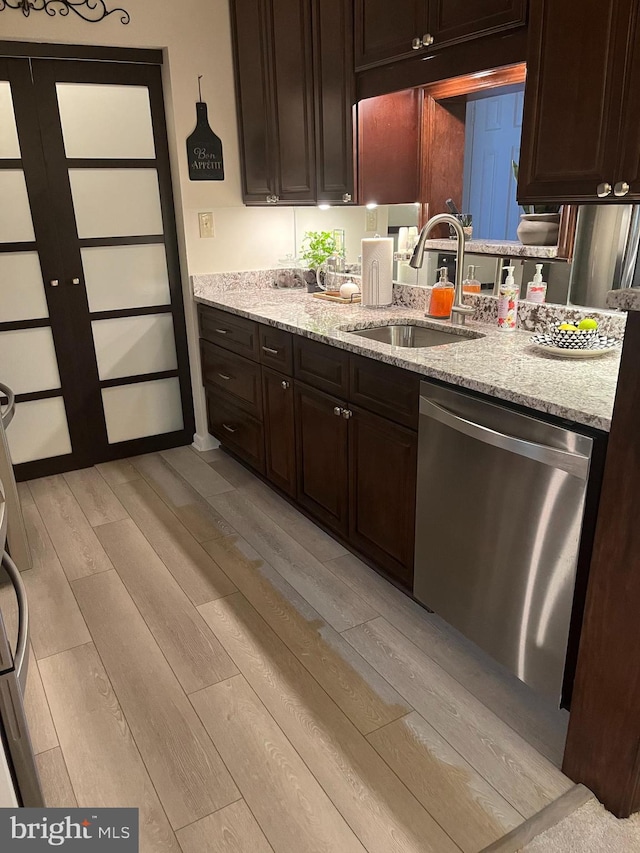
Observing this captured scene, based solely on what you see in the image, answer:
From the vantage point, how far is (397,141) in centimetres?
275

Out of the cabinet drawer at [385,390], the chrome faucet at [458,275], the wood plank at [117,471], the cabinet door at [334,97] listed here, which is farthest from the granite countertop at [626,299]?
the wood plank at [117,471]

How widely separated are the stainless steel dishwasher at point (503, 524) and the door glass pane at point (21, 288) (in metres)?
2.23

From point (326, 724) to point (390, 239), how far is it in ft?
6.54

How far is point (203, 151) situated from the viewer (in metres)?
3.26

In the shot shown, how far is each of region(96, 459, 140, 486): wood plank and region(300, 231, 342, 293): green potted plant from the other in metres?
1.42

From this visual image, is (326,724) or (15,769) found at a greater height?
(15,769)

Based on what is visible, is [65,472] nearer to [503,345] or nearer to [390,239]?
[390,239]

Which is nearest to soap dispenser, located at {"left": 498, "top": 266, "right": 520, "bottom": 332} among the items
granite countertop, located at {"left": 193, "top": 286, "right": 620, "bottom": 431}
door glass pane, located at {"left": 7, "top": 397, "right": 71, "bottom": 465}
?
granite countertop, located at {"left": 193, "top": 286, "right": 620, "bottom": 431}

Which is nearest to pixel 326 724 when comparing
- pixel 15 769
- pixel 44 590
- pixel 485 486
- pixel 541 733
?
pixel 541 733

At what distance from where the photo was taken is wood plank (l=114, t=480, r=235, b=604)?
8.05 feet

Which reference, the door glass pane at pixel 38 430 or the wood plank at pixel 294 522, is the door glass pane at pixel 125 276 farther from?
the wood plank at pixel 294 522

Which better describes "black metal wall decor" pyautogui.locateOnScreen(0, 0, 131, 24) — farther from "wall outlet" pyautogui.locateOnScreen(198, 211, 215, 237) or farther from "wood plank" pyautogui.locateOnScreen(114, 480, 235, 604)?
"wood plank" pyautogui.locateOnScreen(114, 480, 235, 604)

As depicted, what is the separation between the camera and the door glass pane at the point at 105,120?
121 inches

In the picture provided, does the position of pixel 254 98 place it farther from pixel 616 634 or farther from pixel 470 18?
pixel 616 634
